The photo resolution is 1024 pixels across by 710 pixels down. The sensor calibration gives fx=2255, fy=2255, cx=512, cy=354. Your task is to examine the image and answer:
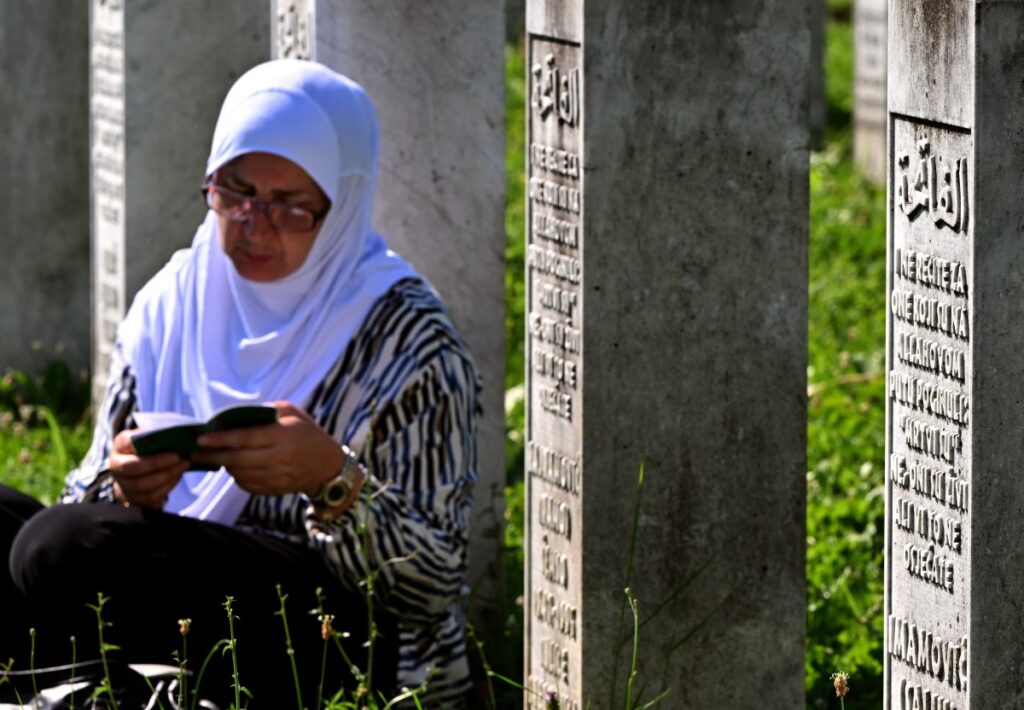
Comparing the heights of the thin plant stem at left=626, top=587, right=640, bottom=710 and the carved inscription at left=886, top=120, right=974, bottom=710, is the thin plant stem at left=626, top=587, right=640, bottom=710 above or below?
below

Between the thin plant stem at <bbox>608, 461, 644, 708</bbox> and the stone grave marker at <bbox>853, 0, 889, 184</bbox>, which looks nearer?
the thin plant stem at <bbox>608, 461, 644, 708</bbox>

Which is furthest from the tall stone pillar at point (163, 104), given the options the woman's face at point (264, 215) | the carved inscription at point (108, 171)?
the woman's face at point (264, 215)

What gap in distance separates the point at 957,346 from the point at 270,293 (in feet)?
6.25

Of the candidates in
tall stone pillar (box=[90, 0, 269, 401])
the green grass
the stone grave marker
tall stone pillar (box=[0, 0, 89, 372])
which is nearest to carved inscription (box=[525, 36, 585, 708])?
the green grass

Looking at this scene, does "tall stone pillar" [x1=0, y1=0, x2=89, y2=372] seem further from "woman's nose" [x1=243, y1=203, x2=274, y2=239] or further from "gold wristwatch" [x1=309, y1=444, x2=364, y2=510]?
"gold wristwatch" [x1=309, y1=444, x2=364, y2=510]

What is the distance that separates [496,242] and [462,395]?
78 cm

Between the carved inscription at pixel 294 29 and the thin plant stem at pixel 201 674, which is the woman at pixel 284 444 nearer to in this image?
the thin plant stem at pixel 201 674

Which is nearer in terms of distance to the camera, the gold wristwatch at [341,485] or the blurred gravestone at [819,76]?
the gold wristwatch at [341,485]

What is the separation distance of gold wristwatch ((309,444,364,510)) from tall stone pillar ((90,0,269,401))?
7.66ft

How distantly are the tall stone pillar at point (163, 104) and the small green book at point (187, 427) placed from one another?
2183 millimetres

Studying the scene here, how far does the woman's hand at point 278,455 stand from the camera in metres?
4.27

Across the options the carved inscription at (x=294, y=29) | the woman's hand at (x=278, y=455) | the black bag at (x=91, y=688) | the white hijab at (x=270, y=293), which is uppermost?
the carved inscription at (x=294, y=29)

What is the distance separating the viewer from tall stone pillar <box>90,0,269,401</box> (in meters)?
6.41

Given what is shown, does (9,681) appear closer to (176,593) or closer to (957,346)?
(176,593)
